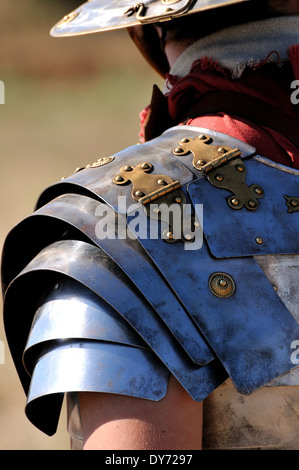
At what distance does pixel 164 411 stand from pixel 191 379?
0.07 metres

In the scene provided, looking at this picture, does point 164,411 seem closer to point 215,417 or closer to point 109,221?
point 215,417

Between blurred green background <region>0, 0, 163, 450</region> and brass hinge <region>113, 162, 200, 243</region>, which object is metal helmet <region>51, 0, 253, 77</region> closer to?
brass hinge <region>113, 162, 200, 243</region>

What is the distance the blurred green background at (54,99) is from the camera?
19.5 feet

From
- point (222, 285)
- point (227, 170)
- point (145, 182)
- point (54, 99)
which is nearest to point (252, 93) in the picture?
point (227, 170)

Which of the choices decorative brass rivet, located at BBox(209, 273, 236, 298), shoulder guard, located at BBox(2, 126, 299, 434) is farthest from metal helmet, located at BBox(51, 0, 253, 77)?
decorative brass rivet, located at BBox(209, 273, 236, 298)

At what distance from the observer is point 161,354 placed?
123cm

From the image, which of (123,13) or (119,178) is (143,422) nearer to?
(119,178)

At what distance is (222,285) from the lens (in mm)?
1288

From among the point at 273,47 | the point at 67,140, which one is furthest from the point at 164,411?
the point at 67,140

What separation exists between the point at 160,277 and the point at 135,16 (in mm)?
538

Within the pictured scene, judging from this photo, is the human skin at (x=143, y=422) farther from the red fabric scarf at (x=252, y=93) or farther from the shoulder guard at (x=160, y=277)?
the red fabric scarf at (x=252, y=93)

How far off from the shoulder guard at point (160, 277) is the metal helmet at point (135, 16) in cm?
23

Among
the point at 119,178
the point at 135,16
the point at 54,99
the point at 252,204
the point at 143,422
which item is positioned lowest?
the point at 54,99

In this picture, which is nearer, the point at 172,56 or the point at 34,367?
the point at 34,367
